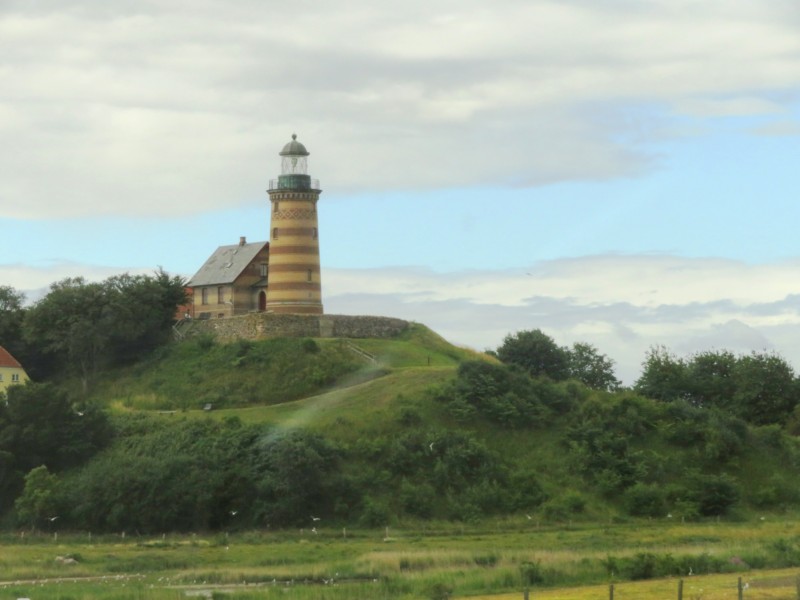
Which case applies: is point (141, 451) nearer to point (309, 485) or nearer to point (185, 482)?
point (185, 482)

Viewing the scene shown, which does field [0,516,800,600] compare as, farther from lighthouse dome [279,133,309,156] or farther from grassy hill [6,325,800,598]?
lighthouse dome [279,133,309,156]

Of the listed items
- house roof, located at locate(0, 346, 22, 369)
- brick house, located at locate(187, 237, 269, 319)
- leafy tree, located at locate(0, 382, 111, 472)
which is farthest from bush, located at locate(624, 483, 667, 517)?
house roof, located at locate(0, 346, 22, 369)

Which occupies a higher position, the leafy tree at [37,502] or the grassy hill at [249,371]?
the grassy hill at [249,371]

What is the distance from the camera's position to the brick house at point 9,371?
7050 cm

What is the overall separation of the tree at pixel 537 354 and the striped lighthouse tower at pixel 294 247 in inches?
555

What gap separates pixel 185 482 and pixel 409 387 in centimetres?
1345

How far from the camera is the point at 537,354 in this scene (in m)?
81.0

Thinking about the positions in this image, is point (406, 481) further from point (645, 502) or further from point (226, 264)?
point (226, 264)

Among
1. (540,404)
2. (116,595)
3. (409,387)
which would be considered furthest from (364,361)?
(116,595)

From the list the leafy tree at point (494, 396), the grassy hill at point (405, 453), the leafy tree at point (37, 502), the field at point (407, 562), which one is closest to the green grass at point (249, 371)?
the grassy hill at point (405, 453)

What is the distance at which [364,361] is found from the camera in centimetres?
6769

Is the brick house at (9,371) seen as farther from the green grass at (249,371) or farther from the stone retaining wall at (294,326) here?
the stone retaining wall at (294,326)

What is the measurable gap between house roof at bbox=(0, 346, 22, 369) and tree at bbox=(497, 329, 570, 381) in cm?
2742

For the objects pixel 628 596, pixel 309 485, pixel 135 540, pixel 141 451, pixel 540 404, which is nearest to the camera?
pixel 628 596
